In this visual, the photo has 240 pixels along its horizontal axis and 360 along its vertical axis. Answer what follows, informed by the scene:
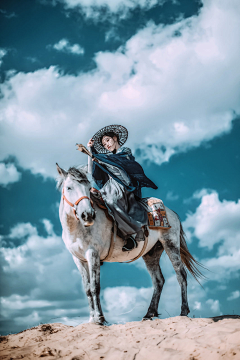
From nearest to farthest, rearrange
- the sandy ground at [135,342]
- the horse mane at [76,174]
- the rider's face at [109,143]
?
the sandy ground at [135,342], the horse mane at [76,174], the rider's face at [109,143]

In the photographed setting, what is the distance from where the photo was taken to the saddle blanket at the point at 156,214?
761cm

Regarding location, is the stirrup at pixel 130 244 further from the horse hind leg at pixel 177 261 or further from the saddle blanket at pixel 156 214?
the horse hind leg at pixel 177 261

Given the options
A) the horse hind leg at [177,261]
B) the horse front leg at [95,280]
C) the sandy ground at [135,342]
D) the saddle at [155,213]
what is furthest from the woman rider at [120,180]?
the sandy ground at [135,342]

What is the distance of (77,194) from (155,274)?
11.5 ft

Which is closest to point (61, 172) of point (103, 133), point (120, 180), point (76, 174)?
point (76, 174)

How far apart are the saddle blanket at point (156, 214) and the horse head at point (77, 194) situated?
7.07 feet

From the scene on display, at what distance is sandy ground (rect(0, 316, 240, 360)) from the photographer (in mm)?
3886

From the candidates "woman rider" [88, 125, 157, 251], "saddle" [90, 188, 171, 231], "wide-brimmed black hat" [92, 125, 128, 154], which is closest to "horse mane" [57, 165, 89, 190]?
"woman rider" [88, 125, 157, 251]

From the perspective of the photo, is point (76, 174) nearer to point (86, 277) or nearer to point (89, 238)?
point (89, 238)

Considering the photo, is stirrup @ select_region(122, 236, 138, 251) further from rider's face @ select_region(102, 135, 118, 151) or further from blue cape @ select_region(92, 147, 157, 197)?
rider's face @ select_region(102, 135, 118, 151)

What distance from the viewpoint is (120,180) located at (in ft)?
24.8

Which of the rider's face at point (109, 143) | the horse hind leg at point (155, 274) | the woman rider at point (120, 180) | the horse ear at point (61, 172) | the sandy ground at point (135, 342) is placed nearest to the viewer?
the sandy ground at point (135, 342)

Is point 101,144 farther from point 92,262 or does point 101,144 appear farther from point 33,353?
point 33,353

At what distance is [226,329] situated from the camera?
4.38 m
